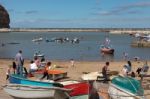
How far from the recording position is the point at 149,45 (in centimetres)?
7600

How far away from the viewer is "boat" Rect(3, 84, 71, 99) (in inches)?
683

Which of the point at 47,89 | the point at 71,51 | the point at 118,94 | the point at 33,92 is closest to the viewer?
the point at 118,94

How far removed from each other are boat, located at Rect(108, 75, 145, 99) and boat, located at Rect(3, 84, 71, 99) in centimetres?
182

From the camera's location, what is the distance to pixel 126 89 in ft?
54.0

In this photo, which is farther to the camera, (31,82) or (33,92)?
(31,82)

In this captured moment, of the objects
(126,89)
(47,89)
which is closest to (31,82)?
(47,89)

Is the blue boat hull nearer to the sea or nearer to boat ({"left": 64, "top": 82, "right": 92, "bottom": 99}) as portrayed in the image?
boat ({"left": 64, "top": 82, "right": 92, "bottom": 99})

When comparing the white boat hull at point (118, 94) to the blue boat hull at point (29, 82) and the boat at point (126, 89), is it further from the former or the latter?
the blue boat hull at point (29, 82)

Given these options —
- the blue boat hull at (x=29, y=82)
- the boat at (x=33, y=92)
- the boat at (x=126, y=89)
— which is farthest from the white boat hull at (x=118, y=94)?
the blue boat hull at (x=29, y=82)

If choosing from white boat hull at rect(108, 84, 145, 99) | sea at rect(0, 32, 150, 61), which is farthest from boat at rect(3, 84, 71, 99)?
sea at rect(0, 32, 150, 61)

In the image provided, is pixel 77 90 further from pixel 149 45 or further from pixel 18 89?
pixel 149 45

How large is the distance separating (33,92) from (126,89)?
4045mm

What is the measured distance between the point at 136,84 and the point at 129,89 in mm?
337

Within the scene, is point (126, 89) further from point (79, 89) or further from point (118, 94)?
point (79, 89)
